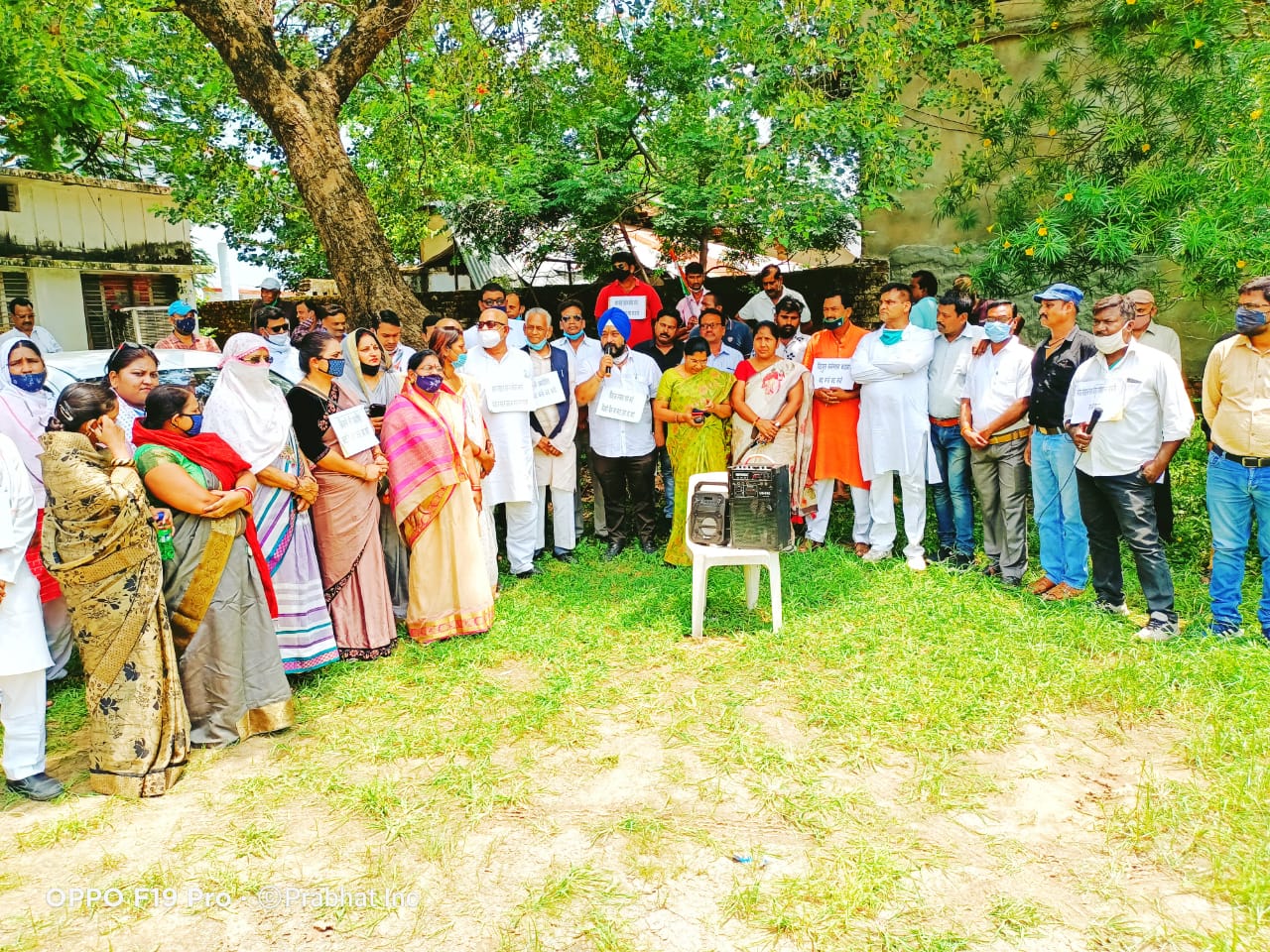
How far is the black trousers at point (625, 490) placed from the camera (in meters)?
7.15

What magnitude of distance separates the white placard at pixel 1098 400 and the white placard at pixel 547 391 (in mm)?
3425

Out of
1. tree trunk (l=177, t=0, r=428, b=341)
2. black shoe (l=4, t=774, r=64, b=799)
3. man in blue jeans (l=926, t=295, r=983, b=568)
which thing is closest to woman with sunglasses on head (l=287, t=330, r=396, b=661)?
black shoe (l=4, t=774, r=64, b=799)

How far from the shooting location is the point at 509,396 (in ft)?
21.6

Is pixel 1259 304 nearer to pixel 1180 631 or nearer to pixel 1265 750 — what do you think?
pixel 1180 631

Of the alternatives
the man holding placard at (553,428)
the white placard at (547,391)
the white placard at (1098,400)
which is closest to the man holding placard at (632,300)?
the man holding placard at (553,428)

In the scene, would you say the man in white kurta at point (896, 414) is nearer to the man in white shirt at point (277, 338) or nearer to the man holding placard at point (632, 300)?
the man holding placard at point (632, 300)

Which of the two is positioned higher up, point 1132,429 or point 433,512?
point 1132,429

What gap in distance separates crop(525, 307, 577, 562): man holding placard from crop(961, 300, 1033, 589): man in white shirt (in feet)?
9.26

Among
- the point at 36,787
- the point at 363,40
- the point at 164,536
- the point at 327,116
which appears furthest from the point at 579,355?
the point at 36,787

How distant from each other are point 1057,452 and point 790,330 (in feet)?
7.96

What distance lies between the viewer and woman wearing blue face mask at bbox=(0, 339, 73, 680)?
16.8 ft

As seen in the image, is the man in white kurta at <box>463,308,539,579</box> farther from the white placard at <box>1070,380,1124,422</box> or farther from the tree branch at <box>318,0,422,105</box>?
the white placard at <box>1070,380,1124,422</box>

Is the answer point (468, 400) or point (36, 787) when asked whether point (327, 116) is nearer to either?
point (468, 400)

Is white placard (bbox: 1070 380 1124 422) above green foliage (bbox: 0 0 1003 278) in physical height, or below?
below
